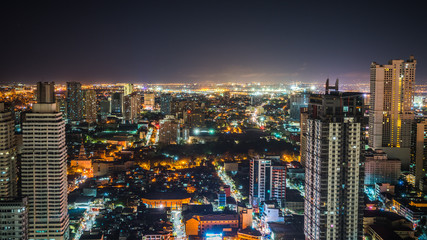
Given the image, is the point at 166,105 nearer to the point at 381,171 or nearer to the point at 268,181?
the point at 381,171

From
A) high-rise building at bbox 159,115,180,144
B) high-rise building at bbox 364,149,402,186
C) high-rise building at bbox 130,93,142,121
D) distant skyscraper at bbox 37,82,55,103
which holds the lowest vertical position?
high-rise building at bbox 364,149,402,186

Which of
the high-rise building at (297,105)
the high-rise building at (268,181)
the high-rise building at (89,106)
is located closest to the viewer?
the high-rise building at (268,181)

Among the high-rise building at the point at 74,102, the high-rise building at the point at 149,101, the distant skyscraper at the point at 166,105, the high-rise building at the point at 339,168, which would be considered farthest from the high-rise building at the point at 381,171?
the high-rise building at the point at 149,101

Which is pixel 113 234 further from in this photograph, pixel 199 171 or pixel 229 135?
pixel 229 135

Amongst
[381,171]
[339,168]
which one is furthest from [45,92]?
[381,171]

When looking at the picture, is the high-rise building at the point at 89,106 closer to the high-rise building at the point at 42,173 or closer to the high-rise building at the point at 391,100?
the high-rise building at the point at 391,100

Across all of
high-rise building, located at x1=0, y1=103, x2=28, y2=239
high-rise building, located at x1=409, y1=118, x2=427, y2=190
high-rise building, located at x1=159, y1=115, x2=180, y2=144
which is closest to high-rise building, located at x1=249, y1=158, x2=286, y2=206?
high-rise building, located at x1=409, y1=118, x2=427, y2=190

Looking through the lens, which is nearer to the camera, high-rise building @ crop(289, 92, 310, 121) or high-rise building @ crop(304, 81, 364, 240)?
high-rise building @ crop(304, 81, 364, 240)

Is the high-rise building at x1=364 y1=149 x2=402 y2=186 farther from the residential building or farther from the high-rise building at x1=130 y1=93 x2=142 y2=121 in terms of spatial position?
the high-rise building at x1=130 y1=93 x2=142 y2=121
